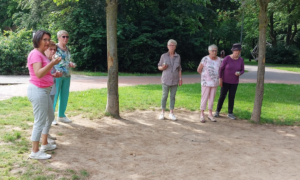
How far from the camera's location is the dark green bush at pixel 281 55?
3694cm

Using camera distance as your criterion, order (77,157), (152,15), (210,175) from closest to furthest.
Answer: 1. (210,175)
2. (77,157)
3. (152,15)

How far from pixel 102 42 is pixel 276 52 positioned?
94.8 ft

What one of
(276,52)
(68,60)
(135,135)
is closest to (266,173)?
(135,135)

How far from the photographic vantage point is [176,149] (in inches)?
192

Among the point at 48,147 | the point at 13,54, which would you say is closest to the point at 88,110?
the point at 48,147

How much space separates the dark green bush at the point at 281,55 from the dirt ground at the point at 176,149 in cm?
3412

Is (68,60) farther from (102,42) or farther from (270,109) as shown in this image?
(102,42)

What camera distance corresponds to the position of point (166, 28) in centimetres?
1900

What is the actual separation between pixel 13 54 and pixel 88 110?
415 inches

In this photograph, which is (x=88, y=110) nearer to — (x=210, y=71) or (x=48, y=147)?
(x=48, y=147)

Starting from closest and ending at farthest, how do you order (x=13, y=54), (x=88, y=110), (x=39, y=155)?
(x=39, y=155)
(x=88, y=110)
(x=13, y=54)

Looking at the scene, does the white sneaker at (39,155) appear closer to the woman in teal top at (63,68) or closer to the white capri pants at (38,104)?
the white capri pants at (38,104)

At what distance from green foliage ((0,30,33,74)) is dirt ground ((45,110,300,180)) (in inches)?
427

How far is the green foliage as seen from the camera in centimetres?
1552
